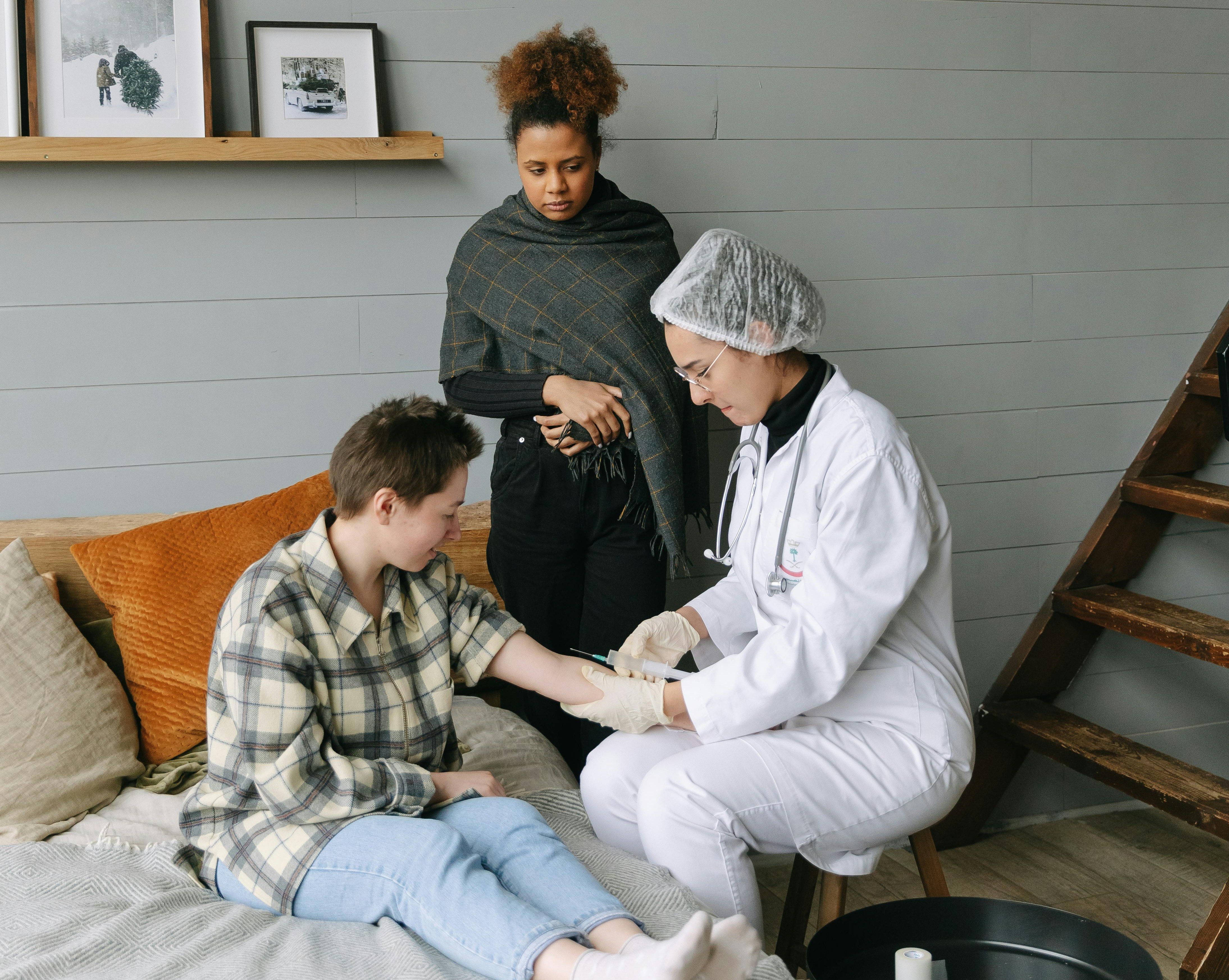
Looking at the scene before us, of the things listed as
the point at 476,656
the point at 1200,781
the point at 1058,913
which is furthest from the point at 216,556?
the point at 1200,781

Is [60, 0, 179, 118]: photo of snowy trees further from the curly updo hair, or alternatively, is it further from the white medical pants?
the white medical pants

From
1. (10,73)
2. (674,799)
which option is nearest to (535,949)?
(674,799)

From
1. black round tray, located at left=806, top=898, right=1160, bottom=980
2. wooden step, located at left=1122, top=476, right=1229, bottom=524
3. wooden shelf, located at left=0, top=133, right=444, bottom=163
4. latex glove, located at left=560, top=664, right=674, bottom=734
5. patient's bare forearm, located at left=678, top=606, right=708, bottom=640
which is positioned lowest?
black round tray, located at left=806, top=898, right=1160, bottom=980

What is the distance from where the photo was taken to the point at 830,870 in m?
1.49

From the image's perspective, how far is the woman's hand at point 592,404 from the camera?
1.88 metres

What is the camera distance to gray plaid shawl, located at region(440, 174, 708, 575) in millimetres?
1923

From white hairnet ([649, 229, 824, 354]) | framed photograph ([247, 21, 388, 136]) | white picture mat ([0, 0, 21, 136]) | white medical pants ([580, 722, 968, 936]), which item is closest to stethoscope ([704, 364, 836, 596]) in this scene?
white hairnet ([649, 229, 824, 354])

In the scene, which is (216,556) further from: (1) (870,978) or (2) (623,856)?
(1) (870,978)

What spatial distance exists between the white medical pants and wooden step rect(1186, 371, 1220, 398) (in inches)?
61.6

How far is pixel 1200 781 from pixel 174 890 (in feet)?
6.24

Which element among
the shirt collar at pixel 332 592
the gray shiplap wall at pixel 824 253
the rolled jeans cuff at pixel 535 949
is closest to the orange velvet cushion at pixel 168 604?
the gray shiplap wall at pixel 824 253

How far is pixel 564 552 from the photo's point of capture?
6.48ft

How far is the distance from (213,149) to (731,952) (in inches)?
64.1

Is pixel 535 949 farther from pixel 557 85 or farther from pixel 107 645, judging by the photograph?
pixel 557 85
